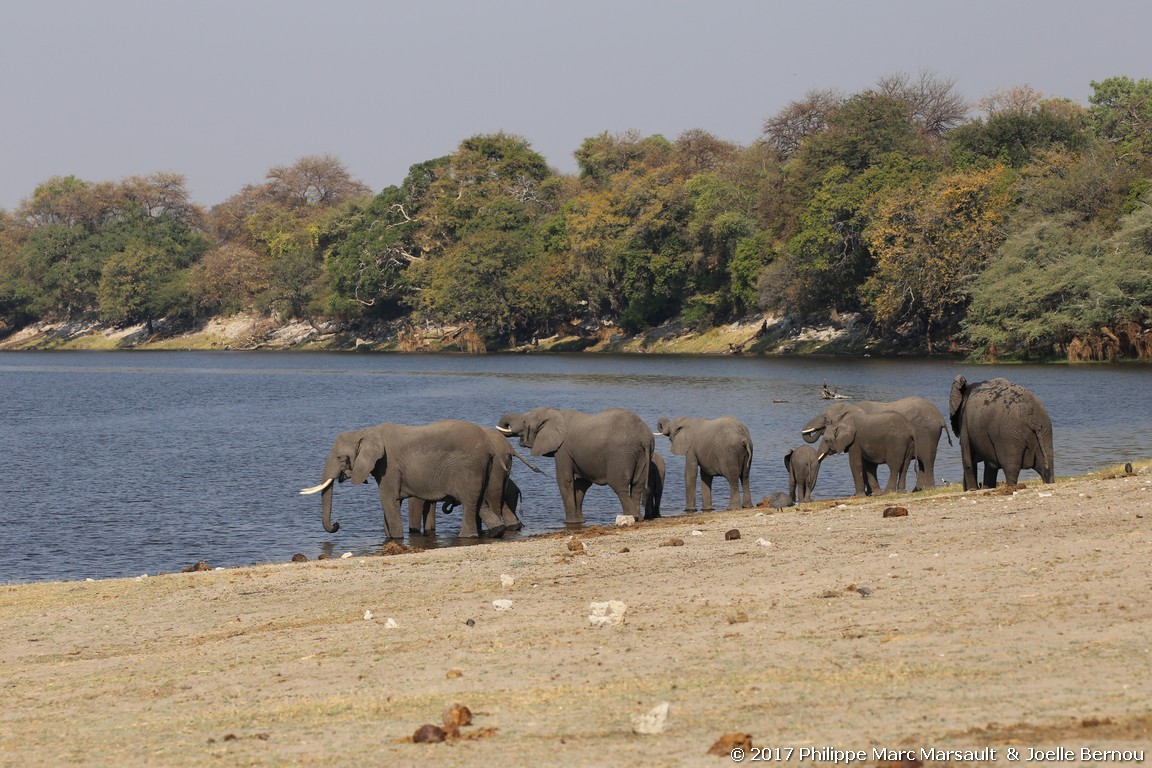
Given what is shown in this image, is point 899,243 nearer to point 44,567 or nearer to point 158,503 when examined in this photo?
point 158,503

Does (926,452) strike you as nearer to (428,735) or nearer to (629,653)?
(629,653)

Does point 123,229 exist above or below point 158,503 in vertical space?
above

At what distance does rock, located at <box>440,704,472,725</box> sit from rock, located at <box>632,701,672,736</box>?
3.56 feet

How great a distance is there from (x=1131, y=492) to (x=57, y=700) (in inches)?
507

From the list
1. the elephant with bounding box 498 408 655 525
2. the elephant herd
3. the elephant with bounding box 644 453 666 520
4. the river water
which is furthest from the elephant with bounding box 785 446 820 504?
the elephant with bounding box 498 408 655 525

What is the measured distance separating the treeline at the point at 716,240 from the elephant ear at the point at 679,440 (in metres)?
46.1

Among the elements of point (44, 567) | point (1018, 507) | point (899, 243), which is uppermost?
point (899, 243)

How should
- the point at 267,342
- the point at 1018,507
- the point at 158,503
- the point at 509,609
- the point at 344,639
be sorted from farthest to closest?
the point at 267,342
the point at 158,503
the point at 1018,507
the point at 509,609
the point at 344,639

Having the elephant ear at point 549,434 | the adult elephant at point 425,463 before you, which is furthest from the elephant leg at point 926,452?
the adult elephant at point 425,463

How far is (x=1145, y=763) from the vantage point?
6.51 metres

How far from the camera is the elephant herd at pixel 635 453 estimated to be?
70.6 ft

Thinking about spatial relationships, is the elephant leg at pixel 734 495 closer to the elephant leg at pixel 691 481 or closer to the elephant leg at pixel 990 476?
the elephant leg at pixel 691 481

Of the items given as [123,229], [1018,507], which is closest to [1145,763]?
[1018,507]

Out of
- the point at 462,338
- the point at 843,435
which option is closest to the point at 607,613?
the point at 843,435
